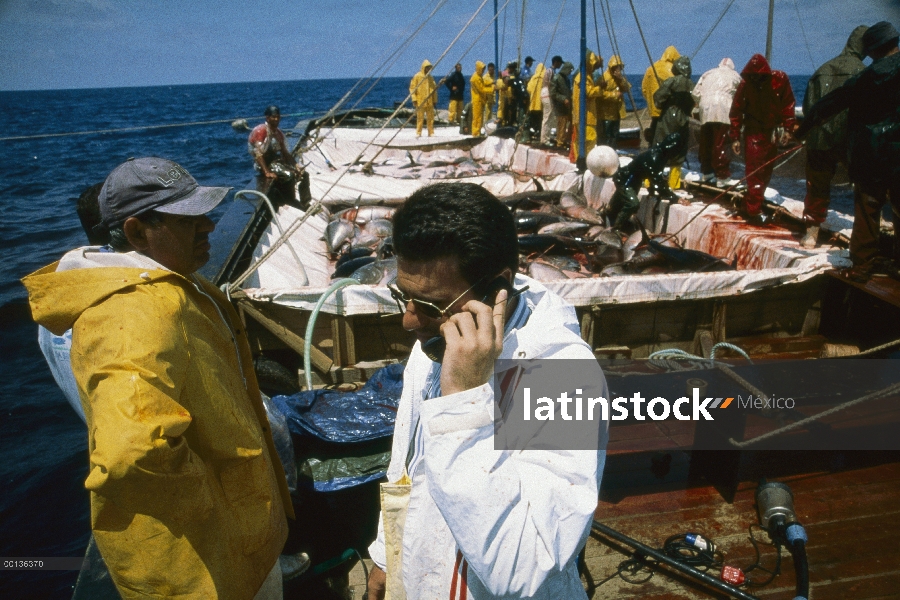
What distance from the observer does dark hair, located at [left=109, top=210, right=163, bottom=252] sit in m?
1.94

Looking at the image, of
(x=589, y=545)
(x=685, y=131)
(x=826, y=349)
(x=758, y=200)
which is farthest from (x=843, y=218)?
(x=589, y=545)

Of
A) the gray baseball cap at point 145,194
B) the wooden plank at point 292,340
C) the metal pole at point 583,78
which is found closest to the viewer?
the gray baseball cap at point 145,194

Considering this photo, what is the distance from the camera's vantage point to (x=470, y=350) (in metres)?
1.06

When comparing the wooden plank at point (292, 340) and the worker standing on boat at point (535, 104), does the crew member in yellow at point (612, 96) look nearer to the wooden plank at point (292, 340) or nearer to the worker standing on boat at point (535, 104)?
the worker standing on boat at point (535, 104)

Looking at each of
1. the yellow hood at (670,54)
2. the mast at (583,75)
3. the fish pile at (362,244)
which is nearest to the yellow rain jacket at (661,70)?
the yellow hood at (670,54)

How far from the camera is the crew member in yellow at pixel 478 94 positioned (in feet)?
55.8

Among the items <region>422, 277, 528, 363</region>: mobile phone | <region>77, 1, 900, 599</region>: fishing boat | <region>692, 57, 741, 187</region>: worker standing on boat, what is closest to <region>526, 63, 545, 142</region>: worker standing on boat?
<region>77, 1, 900, 599</region>: fishing boat

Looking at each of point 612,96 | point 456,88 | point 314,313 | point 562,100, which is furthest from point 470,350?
point 456,88

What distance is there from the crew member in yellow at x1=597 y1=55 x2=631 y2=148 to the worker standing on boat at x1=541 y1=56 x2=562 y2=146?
1654mm

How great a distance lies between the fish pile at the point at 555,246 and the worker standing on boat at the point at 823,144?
1.03m

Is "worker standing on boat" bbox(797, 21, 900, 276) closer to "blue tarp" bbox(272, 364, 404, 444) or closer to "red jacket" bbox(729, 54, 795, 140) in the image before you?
"red jacket" bbox(729, 54, 795, 140)

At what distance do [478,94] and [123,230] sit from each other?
16841 mm

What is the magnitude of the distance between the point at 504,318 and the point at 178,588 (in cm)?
133

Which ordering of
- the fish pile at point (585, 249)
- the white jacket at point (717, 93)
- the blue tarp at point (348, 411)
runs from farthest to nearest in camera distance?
1. the white jacket at point (717, 93)
2. the fish pile at point (585, 249)
3. the blue tarp at point (348, 411)
